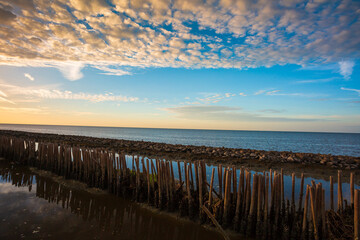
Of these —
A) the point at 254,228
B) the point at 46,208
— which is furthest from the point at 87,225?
the point at 254,228

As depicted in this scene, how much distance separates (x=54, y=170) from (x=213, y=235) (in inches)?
390

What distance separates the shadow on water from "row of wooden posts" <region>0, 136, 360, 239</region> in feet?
1.78

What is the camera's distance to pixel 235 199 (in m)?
5.70

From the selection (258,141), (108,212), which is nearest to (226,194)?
(108,212)

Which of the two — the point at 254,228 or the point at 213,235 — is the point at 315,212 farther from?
the point at 213,235

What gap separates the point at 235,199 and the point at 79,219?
192 inches

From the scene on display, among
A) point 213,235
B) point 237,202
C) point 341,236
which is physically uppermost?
point 237,202

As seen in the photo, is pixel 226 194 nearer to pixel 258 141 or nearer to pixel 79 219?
pixel 79 219

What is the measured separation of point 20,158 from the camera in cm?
1367

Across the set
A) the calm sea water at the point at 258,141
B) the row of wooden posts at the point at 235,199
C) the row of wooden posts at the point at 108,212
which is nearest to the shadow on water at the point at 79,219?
the row of wooden posts at the point at 108,212

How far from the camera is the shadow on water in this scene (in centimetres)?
524

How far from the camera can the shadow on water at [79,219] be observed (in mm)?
5238

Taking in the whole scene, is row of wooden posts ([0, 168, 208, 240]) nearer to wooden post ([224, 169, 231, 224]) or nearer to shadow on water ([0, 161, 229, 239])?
shadow on water ([0, 161, 229, 239])

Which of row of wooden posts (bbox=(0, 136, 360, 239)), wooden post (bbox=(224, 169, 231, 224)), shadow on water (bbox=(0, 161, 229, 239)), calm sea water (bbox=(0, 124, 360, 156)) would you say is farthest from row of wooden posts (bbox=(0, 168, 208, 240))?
calm sea water (bbox=(0, 124, 360, 156))
